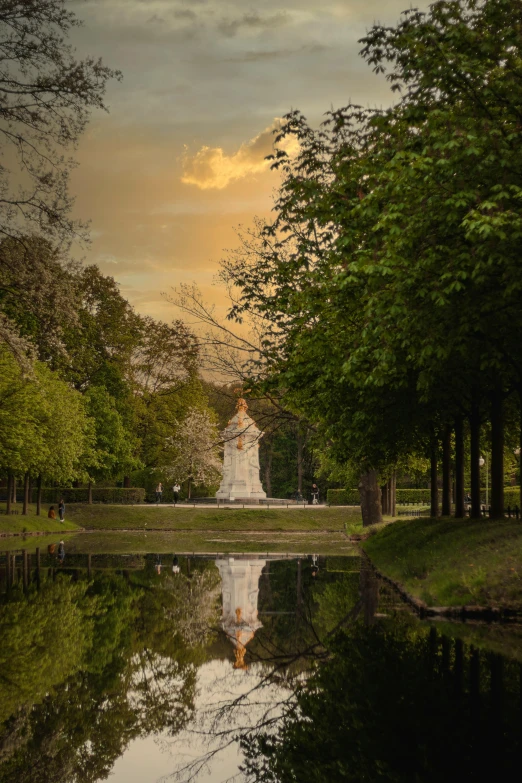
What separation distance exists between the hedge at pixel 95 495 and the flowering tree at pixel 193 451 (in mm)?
4846

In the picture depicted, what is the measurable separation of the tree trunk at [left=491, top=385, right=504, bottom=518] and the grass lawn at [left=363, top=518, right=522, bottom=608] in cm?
57

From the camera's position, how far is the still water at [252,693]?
23.0 ft

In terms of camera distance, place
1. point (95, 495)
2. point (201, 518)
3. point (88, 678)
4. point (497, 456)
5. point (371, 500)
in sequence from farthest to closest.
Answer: point (95, 495)
point (201, 518)
point (371, 500)
point (497, 456)
point (88, 678)

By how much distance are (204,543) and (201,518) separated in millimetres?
17339

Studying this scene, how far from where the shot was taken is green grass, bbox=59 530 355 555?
38.1m

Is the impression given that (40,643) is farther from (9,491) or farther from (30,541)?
(9,491)

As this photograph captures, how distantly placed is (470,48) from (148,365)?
60701 millimetres

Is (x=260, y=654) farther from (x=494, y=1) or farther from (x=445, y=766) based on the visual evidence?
(x=494, y=1)

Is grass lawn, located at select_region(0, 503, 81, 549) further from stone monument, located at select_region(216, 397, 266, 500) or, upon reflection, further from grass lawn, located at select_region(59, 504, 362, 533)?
stone monument, located at select_region(216, 397, 266, 500)

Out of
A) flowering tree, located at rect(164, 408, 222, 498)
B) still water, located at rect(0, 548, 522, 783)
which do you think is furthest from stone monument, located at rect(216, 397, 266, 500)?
still water, located at rect(0, 548, 522, 783)

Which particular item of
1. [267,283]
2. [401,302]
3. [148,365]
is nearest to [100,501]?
[148,365]

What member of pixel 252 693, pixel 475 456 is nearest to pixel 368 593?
pixel 475 456

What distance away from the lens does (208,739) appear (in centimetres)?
805

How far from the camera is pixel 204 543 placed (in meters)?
43.4
